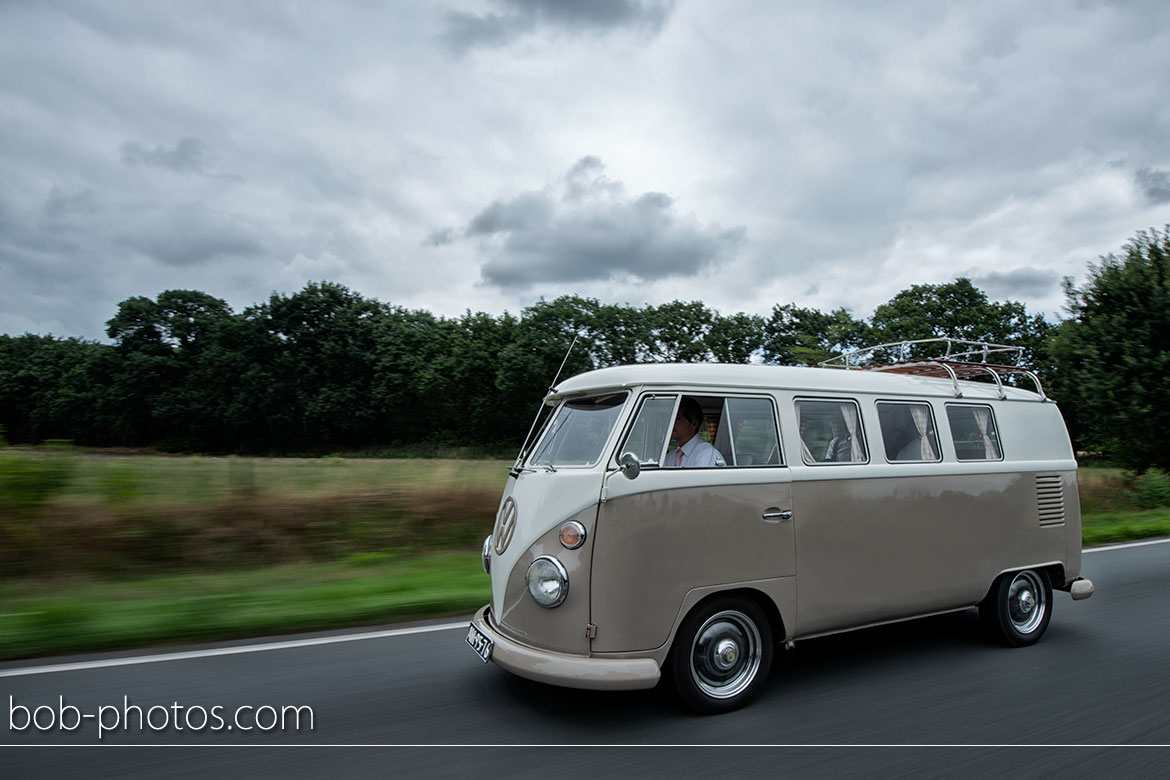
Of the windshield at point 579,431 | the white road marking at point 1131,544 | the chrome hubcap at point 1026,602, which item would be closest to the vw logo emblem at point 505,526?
the windshield at point 579,431

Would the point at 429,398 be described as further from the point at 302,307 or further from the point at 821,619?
the point at 821,619

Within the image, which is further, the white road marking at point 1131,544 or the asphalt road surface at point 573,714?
the white road marking at point 1131,544

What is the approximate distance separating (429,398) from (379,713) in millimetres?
57036

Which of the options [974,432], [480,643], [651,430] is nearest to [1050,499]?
[974,432]

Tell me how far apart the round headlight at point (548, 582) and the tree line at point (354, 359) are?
151ft

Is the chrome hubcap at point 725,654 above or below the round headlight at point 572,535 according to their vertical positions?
below

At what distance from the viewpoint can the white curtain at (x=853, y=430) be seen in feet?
16.9

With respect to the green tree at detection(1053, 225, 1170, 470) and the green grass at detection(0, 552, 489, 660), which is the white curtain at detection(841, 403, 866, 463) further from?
the green tree at detection(1053, 225, 1170, 470)

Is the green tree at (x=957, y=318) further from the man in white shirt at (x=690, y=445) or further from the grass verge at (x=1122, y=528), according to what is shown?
the man in white shirt at (x=690, y=445)

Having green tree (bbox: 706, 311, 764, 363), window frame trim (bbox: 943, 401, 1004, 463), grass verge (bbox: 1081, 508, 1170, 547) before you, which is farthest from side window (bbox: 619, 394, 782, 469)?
green tree (bbox: 706, 311, 764, 363)

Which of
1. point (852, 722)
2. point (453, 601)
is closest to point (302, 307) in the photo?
point (453, 601)

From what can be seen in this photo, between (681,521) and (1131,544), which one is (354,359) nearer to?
(1131,544)

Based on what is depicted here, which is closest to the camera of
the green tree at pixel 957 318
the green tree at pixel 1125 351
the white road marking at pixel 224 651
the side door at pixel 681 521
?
the side door at pixel 681 521

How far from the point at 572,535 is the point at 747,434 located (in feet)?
4.56
